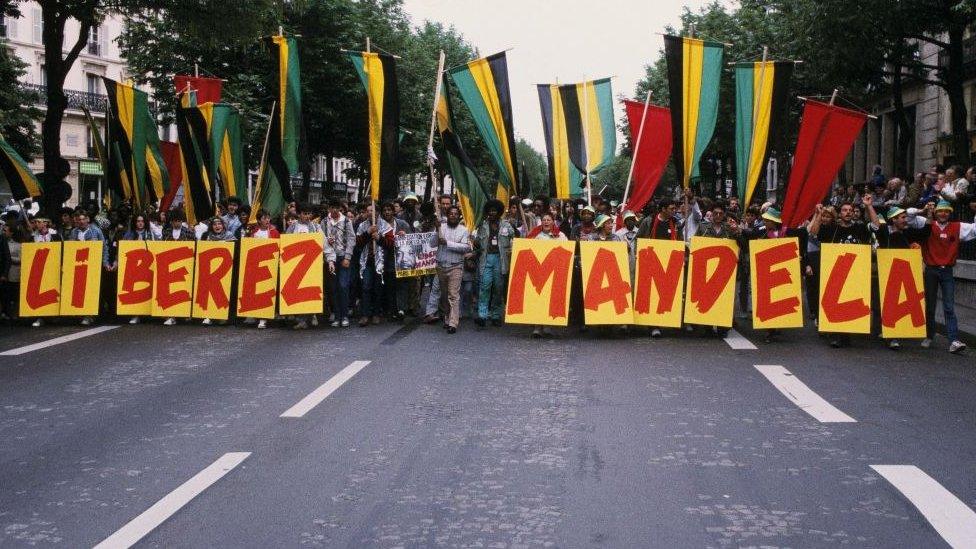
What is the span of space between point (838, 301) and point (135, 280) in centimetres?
946

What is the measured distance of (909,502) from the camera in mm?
5586

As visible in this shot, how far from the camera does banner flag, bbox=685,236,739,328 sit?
13492mm

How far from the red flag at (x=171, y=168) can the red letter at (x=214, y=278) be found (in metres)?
5.70

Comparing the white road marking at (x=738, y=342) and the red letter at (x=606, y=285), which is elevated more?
the red letter at (x=606, y=285)

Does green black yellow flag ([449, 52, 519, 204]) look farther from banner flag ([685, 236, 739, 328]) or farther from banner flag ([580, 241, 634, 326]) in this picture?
banner flag ([685, 236, 739, 328])

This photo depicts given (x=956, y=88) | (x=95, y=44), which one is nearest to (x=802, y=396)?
(x=956, y=88)

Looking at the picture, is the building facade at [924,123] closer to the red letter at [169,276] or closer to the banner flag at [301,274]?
the banner flag at [301,274]

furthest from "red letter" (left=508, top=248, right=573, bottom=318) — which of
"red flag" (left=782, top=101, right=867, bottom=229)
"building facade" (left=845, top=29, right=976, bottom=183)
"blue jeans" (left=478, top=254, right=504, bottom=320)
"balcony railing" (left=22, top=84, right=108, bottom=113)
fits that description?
"balcony railing" (left=22, top=84, right=108, bottom=113)

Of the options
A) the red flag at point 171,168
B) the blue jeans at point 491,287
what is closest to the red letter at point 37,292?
the red flag at point 171,168

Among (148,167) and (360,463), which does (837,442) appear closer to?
(360,463)

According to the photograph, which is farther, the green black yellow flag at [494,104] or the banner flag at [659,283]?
the green black yellow flag at [494,104]

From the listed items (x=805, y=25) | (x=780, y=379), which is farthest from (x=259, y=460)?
(x=805, y=25)

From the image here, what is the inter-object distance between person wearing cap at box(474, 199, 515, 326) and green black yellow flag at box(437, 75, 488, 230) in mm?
310

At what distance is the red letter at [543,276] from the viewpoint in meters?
13.8
